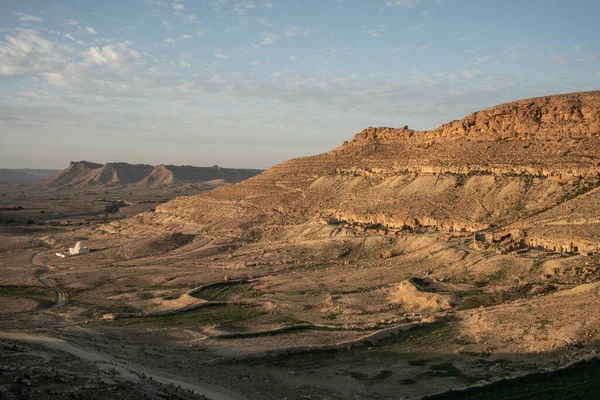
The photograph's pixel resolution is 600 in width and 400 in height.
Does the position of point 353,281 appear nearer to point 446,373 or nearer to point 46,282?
point 446,373

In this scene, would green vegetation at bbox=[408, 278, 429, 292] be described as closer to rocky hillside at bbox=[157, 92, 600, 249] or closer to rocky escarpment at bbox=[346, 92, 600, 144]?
rocky hillside at bbox=[157, 92, 600, 249]

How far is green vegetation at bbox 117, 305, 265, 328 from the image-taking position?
2730 centimetres

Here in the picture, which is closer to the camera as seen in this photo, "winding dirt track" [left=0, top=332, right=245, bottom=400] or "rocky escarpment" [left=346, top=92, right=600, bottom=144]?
"winding dirt track" [left=0, top=332, right=245, bottom=400]

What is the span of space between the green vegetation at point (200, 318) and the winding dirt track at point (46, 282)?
7453 millimetres

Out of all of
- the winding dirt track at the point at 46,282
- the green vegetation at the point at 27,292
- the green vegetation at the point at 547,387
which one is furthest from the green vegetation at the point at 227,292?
the green vegetation at the point at 547,387

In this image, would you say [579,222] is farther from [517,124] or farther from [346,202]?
[346,202]

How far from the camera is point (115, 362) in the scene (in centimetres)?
1864

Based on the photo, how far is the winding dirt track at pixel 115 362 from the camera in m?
16.5

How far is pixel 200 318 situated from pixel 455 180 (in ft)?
80.3

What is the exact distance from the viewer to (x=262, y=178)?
65.8 meters

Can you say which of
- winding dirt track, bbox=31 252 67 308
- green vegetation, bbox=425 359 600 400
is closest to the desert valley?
green vegetation, bbox=425 359 600 400

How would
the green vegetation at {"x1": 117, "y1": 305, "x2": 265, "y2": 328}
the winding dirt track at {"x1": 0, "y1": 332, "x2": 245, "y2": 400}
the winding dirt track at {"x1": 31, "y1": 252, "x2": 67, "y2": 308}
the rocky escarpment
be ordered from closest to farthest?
the winding dirt track at {"x1": 0, "y1": 332, "x2": 245, "y2": 400}
the green vegetation at {"x1": 117, "y1": 305, "x2": 265, "y2": 328}
the winding dirt track at {"x1": 31, "y1": 252, "x2": 67, "y2": 308}
the rocky escarpment

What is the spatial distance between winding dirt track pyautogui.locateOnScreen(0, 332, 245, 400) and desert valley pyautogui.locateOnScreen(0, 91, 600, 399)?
0.12 metres

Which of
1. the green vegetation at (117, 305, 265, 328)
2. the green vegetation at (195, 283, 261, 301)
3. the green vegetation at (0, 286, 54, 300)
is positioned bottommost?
the green vegetation at (0, 286, 54, 300)
